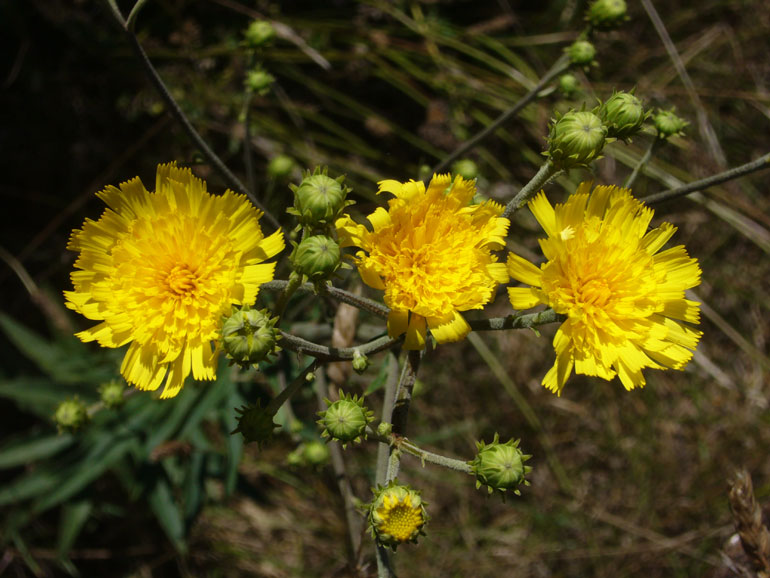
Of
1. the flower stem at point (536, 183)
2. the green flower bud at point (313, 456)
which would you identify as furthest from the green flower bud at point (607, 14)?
the green flower bud at point (313, 456)

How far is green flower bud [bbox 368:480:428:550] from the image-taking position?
2.95 metres

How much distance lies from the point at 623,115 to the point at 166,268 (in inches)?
101

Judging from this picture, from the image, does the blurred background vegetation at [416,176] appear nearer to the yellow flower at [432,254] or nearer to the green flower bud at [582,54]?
the green flower bud at [582,54]

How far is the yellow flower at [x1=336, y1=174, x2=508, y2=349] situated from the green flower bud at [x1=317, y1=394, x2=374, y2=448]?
1.34ft

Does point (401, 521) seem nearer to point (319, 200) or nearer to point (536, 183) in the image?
point (319, 200)

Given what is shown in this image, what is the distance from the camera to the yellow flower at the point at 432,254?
3125 millimetres

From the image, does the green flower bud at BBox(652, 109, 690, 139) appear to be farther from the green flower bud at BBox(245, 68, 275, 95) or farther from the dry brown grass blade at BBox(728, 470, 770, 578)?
the green flower bud at BBox(245, 68, 275, 95)

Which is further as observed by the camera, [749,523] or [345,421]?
[749,523]

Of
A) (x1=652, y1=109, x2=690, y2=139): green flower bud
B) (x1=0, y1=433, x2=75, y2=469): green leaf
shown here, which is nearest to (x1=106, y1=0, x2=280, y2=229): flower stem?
(x1=652, y1=109, x2=690, y2=139): green flower bud

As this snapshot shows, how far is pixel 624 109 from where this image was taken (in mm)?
3301

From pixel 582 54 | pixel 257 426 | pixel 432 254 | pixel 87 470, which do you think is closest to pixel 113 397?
pixel 87 470

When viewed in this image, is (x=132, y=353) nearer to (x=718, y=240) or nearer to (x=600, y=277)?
(x=600, y=277)

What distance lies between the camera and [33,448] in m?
5.18

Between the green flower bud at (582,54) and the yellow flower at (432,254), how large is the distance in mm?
1676
